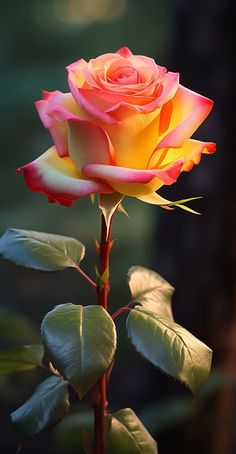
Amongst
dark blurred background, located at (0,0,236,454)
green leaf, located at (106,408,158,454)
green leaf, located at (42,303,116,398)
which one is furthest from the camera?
dark blurred background, located at (0,0,236,454)

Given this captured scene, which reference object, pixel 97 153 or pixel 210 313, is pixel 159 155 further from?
pixel 210 313

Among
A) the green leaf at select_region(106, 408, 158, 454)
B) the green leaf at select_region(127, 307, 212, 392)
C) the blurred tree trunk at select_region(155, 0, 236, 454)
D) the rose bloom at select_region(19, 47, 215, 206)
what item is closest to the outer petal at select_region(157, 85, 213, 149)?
the rose bloom at select_region(19, 47, 215, 206)

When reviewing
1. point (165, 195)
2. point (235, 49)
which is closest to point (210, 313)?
point (165, 195)

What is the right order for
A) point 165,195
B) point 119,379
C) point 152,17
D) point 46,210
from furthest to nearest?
point 152,17 < point 46,210 < point 119,379 < point 165,195

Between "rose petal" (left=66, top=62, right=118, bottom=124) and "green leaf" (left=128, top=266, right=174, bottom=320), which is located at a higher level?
"rose petal" (left=66, top=62, right=118, bottom=124)

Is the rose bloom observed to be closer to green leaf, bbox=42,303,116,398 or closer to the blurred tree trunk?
green leaf, bbox=42,303,116,398

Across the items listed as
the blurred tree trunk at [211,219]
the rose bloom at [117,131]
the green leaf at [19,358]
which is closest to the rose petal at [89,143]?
the rose bloom at [117,131]
